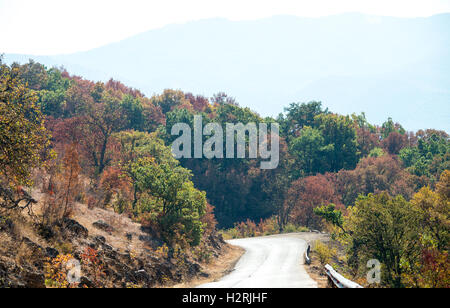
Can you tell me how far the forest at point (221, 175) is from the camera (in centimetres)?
1773

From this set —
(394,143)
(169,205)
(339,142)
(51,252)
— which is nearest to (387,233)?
(169,205)

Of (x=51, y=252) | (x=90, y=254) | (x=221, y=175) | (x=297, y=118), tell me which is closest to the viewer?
(x=51, y=252)

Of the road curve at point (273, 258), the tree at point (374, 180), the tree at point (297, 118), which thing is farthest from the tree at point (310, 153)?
→ the road curve at point (273, 258)

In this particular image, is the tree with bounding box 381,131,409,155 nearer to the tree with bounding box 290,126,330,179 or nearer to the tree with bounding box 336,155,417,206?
the tree with bounding box 290,126,330,179

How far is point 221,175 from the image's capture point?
80.1m

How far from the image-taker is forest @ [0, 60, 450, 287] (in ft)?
58.2

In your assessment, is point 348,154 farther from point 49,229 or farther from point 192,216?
point 49,229

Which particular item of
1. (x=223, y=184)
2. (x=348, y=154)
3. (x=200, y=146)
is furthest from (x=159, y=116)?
(x=348, y=154)

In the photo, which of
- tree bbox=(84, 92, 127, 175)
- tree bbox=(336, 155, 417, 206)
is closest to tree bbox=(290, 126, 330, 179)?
tree bbox=(336, 155, 417, 206)

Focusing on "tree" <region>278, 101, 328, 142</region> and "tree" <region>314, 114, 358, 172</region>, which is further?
"tree" <region>278, 101, 328, 142</region>

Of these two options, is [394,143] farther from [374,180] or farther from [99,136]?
[99,136]

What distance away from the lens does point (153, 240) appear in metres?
26.5
